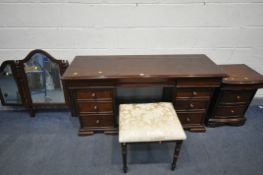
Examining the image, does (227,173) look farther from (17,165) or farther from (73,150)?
(17,165)

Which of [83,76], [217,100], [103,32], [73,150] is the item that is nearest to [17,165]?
[73,150]

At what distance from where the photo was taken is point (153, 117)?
4.55 ft

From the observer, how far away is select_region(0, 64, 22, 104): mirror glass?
1.89m

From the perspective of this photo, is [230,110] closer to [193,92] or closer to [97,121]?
[193,92]

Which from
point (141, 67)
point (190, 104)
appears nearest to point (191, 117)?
point (190, 104)

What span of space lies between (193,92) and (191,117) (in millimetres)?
325

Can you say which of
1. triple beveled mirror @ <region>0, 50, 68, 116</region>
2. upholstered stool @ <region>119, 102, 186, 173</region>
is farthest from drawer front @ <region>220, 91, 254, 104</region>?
triple beveled mirror @ <region>0, 50, 68, 116</region>

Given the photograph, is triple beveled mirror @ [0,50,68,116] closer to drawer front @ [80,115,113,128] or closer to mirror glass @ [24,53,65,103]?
mirror glass @ [24,53,65,103]

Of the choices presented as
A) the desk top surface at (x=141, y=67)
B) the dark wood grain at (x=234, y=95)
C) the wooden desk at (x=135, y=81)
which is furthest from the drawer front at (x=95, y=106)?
the dark wood grain at (x=234, y=95)

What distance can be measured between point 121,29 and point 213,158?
151 centimetres

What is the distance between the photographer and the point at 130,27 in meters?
1.78

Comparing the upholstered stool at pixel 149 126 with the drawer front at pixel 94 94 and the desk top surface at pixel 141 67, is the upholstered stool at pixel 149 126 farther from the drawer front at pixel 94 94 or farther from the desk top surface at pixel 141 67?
the desk top surface at pixel 141 67

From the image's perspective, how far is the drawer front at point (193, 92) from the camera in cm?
158

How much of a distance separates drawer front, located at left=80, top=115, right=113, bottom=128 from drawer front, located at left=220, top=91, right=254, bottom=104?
3.69 feet
